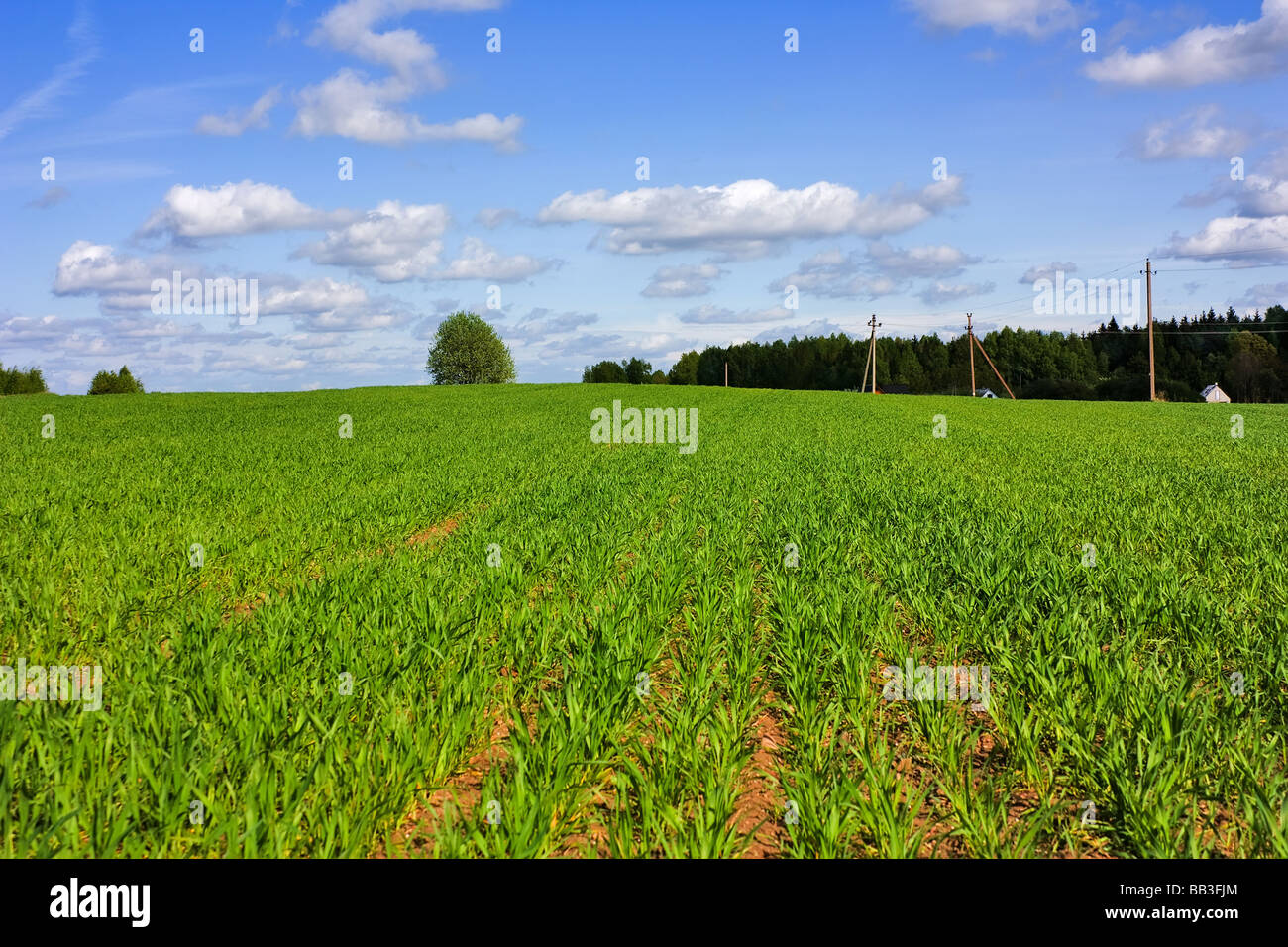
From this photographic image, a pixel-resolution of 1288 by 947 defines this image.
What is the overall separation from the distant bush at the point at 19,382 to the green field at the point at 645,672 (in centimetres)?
7743

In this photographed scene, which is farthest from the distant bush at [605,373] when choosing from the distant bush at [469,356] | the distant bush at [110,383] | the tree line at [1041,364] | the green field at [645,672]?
the green field at [645,672]

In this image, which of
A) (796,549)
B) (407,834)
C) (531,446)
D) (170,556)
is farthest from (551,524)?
(531,446)

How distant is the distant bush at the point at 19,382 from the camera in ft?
235

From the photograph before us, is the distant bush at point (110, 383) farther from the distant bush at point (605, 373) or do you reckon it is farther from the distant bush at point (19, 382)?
the distant bush at point (605, 373)

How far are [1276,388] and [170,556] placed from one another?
112 meters

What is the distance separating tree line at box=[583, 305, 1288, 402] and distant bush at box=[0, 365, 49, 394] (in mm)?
72087

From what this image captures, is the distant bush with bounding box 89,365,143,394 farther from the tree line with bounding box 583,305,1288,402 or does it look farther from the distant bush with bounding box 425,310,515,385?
the tree line with bounding box 583,305,1288,402

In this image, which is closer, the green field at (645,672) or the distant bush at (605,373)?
the green field at (645,672)

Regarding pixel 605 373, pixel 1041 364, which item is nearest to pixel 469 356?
pixel 605 373

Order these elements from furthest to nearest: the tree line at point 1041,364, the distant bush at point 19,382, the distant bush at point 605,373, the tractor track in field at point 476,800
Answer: the distant bush at point 605,373, the tree line at point 1041,364, the distant bush at point 19,382, the tractor track in field at point 476,800

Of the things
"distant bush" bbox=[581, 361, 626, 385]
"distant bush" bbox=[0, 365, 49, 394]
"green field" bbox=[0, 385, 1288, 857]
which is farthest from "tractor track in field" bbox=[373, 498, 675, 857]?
"distant bush" bbox=[581, 361, 626, 385]

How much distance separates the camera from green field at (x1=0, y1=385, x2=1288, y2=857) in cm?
319

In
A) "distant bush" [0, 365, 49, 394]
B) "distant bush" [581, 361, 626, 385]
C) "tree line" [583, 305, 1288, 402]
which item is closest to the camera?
"distant bush" [0, 365, 49, 394]

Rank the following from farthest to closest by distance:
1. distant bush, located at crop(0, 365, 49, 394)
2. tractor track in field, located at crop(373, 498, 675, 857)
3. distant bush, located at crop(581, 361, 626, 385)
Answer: distant bush, located at crop(581, 361, 626, 385), distant bush, located at crop(0, 365, 49, 394), tractor track in field, located at crop(373, 498, 675, 857)
